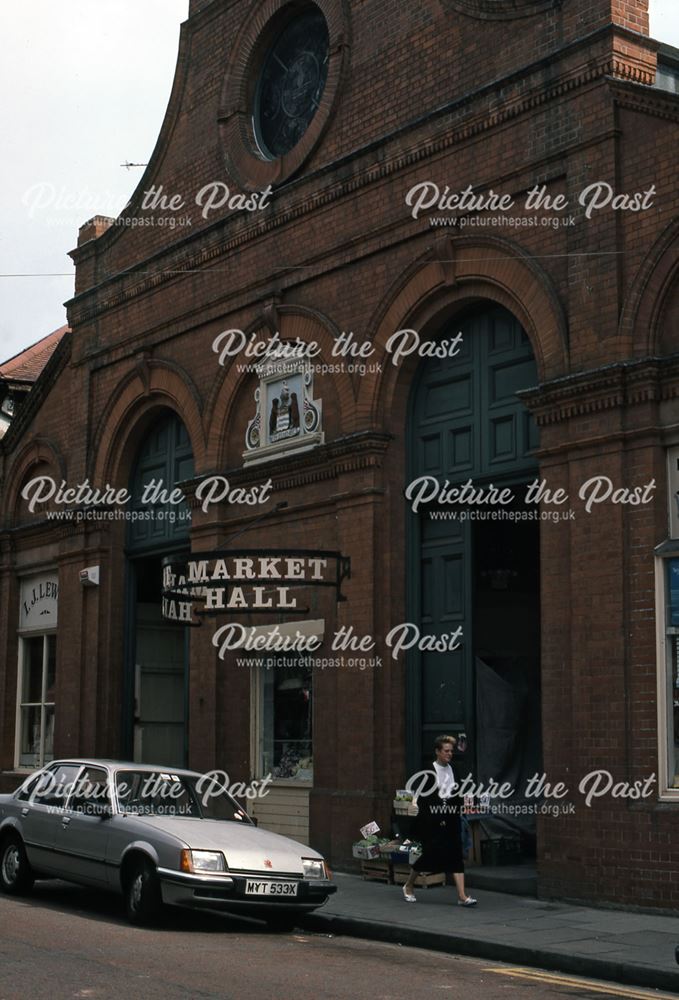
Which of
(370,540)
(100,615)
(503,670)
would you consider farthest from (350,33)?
(100,615)

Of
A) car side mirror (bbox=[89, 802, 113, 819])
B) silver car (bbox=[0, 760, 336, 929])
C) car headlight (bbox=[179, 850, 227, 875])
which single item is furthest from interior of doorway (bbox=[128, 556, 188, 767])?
car headlight (bbox=[179, 850, 227, 875])

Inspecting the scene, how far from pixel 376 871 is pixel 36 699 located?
11.0m

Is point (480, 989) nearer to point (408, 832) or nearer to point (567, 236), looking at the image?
point (408, 832)

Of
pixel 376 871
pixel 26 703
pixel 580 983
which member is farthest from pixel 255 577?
pixel 26 703

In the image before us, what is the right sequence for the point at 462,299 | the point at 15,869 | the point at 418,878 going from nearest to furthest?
the point at 15,869 → the point at 418,878 → the point at 462,299

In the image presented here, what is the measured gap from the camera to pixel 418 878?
14781 millimetres

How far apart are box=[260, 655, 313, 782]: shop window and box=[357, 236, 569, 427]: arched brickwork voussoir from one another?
3.60 meters

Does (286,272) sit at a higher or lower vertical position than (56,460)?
higher

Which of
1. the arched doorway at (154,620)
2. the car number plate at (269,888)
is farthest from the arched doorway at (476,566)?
the arched doorway at (154,620)

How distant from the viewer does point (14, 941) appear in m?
10.7

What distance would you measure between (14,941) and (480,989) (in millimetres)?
3669

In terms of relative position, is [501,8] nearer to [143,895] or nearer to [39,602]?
[143,895]

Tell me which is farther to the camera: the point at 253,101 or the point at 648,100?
the point at 253,101

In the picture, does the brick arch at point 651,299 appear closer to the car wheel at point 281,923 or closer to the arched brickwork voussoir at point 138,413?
the car wheel at point 281,923
